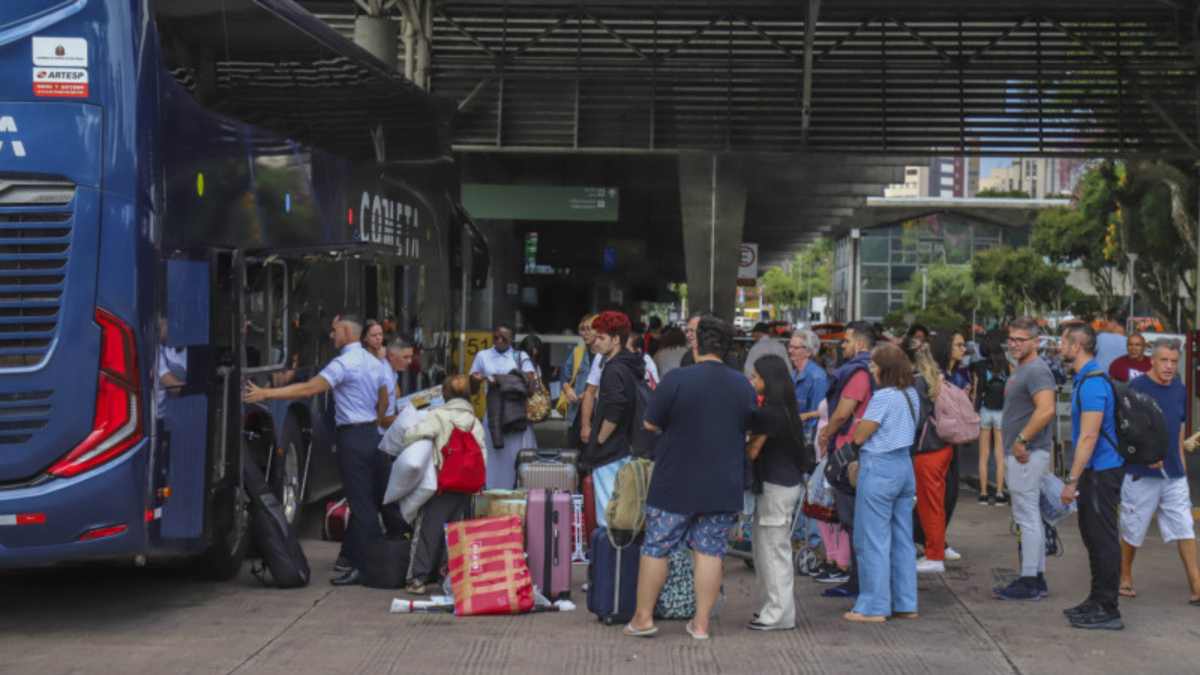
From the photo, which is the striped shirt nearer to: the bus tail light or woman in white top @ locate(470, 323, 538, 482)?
the bus tail light

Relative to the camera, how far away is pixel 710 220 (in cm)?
2823

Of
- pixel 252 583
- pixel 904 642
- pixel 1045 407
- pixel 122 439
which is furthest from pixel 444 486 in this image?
pixel 1045 407

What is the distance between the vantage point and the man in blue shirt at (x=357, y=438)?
1122 cm

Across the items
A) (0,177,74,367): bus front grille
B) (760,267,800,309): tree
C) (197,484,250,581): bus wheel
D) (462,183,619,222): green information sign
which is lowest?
(197,484,250,581): bus wheel

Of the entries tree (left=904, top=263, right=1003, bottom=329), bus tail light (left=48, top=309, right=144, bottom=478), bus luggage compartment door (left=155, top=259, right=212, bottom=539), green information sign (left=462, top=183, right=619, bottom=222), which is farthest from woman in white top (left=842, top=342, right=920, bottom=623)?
tree (left=904, top=263, right=1003, bottom=329)

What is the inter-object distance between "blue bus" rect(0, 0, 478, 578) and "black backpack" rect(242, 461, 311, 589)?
154mm

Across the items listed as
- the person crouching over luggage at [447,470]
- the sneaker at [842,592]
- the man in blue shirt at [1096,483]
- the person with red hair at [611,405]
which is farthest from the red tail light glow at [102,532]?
the man in blue shirt at [1096,483]

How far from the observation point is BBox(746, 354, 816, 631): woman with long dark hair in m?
9.66

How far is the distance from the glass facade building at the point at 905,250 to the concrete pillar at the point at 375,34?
110407mm

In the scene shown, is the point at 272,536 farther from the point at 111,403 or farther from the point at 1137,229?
the point at 1137,229

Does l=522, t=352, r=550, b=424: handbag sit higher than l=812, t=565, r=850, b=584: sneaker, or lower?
higher

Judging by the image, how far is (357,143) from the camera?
13414 millimetres

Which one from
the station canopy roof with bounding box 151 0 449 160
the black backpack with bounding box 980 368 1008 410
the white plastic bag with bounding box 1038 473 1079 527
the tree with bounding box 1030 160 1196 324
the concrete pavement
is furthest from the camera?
the tree with bounding box 1030 160 1196 324

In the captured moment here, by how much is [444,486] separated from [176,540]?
1.79 meters
